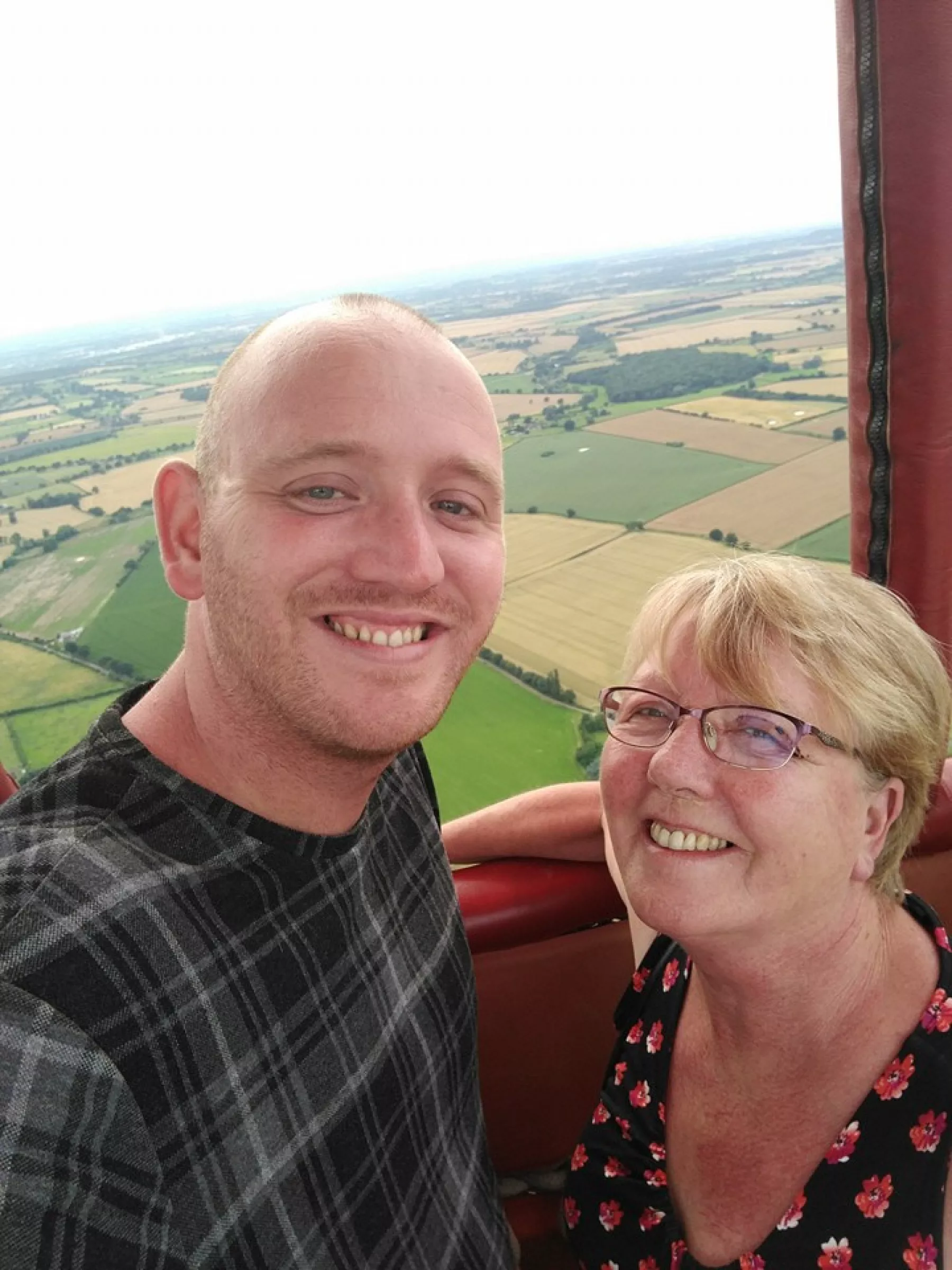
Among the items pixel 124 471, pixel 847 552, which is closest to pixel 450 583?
pixel 847 552

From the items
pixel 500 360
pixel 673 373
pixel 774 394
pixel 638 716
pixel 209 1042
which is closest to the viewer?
pixel 209 1042

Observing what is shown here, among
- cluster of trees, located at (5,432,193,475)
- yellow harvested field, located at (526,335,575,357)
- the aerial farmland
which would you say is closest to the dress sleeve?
the aerial farmland

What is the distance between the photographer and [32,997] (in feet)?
2.64

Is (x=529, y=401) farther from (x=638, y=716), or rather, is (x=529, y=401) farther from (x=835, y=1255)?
(x=835, y=1255)

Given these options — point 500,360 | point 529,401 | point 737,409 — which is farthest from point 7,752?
point 737,409

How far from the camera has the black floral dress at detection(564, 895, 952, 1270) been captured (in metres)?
1.05

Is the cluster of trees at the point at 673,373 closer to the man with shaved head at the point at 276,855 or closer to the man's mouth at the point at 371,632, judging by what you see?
the man with shaved head at the point at 276,855

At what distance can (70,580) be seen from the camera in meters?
2.12

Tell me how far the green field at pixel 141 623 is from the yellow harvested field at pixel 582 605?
731 millimetres

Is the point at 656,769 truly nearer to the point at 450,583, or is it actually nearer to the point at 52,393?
the point at 450,583

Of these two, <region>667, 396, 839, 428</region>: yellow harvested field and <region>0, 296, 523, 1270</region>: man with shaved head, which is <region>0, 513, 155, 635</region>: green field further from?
<region>667, 396, 839, 428</region>: yellow harvested field

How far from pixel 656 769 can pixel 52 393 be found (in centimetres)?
181

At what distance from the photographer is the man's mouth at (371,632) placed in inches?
41.6

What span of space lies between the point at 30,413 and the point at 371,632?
59.2 inches
